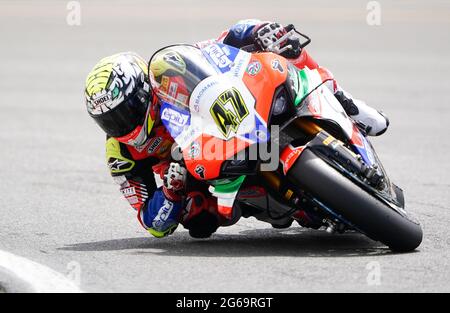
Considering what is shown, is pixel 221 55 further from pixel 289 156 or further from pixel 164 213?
pixel 164 213

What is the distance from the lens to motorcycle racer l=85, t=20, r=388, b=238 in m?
7.53

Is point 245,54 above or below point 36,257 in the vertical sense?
above

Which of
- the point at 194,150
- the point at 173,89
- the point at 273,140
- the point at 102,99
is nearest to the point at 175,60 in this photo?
the point at 173,89

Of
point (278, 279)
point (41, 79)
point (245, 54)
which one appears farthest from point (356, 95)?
point (278, 279)

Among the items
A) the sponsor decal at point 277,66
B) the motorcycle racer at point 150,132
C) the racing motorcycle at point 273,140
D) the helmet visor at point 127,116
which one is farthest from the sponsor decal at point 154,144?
the sponsor decal at point 277,66

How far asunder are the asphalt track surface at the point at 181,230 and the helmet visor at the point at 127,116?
0.83 metres

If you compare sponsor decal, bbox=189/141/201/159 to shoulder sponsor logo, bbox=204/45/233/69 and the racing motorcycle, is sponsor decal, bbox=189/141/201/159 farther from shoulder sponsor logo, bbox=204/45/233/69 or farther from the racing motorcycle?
A: shoulder sponsor logo, bbox=204/45/233/69

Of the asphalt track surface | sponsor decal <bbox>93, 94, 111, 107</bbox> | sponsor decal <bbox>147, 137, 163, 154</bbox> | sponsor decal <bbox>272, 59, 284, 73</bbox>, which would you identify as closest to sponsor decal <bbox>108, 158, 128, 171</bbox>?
sponsor decal <bbox>147, 137, 163, 154</bbox>

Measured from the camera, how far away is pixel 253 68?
741 cm

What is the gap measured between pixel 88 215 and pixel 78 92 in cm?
966

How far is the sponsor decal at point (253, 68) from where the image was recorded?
7.38 metres

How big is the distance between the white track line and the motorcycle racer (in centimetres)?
104
